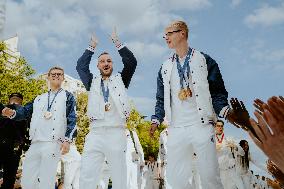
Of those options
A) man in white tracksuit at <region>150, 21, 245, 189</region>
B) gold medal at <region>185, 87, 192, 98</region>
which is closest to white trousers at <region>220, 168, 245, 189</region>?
man in white tracksuit at <region>150, 21, 245, 189</region>

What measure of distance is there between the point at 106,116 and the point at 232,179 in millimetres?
5499

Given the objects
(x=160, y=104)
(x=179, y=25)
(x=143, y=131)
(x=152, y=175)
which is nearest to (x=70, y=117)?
(x=160, y=104)

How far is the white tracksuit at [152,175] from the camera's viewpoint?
1273cm

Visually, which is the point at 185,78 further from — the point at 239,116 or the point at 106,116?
the point at 239,116

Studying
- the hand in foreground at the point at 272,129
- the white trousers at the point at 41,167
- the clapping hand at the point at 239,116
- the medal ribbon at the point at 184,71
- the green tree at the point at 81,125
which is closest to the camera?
the hand in foreground at the point at 272,129

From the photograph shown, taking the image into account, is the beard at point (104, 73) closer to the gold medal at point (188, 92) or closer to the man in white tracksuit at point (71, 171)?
the gold medal at point (188, 92)

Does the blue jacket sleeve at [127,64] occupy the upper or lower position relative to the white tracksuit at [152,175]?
upper

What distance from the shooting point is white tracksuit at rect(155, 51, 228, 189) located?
4.56 meters

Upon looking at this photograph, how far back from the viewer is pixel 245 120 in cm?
Answer: 206

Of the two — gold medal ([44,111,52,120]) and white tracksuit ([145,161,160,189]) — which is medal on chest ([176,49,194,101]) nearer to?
gold medal ([44,111,52,120])

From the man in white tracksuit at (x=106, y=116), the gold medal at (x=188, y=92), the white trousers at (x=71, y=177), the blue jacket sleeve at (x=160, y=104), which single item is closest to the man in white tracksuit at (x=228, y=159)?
the white trousers at (x=71, y=177)

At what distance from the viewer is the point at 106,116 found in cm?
591

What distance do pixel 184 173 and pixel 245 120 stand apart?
8.95ft

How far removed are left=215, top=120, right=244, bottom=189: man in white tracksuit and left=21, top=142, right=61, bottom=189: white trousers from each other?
5.14m
